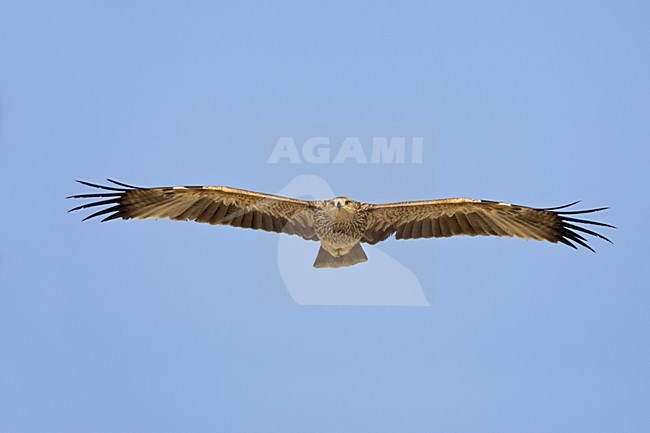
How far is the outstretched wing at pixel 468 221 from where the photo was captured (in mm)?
14820

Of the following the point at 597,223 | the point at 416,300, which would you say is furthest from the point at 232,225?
the point at 597,223

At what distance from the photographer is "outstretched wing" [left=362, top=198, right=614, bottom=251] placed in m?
14.8

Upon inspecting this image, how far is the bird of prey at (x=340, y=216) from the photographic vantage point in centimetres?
1477

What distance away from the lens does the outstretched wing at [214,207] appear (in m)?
14.8

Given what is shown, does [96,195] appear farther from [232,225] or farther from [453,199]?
[453,199]

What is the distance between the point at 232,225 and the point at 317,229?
52.8 inches

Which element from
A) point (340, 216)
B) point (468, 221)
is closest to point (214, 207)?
point (340, 216)

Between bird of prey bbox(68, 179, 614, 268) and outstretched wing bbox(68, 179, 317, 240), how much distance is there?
0.05 ft

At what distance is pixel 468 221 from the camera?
1520 centimetres

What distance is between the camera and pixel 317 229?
48.7ft

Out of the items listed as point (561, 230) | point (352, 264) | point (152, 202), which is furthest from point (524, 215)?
point (152, 202)

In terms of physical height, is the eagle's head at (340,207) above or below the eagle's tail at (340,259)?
above

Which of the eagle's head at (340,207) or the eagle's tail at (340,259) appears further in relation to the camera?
the eagle's tail at (340,259)

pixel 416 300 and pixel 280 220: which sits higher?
pixel 280 220
